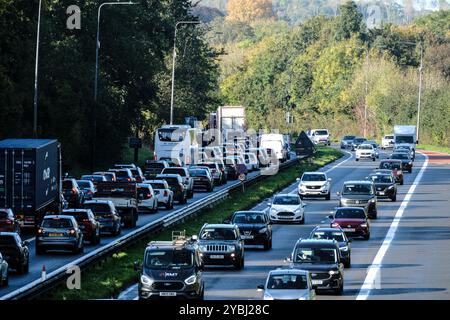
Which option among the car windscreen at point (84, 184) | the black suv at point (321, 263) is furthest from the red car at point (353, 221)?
the car windscreen at point (84, 184)

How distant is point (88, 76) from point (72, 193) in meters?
31.4

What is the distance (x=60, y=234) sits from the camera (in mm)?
42375

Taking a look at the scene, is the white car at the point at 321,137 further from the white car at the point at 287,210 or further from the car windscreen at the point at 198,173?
the white car at the point at 287,210

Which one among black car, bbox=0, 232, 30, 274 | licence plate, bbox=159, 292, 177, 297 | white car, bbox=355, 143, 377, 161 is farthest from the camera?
white car, bbox=355, 143, 377, 161

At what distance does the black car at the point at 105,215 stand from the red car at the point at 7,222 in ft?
15.9

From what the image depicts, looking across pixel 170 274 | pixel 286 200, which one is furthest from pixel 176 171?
pixel 170 274

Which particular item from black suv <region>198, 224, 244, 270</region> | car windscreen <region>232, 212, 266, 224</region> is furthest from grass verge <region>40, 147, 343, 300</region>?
car windscreen <region>232, 212, 266, 224</region>

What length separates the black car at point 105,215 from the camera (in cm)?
4881

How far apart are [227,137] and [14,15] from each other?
94.0 ft

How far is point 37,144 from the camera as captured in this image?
2000 inches

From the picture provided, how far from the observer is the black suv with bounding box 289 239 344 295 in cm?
3403

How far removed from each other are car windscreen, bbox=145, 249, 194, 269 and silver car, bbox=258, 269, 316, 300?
111 inches

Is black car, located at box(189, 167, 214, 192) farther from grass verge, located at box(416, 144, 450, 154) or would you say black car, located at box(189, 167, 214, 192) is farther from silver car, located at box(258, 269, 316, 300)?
grass verge, located at box(416, 144, 450, 154)
